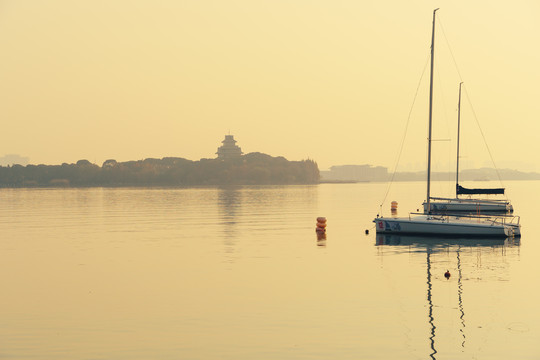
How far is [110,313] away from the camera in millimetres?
23766

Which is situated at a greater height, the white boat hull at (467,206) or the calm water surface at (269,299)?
the white boat hull at (467,206)

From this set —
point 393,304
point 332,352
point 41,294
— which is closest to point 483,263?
point 393,304

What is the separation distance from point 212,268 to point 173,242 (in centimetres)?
1370

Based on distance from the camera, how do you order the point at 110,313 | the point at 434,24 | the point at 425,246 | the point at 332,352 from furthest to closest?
1. the point at 434,24
2. the point at 425,246
3. the point at 110,313
4. the point at 332,352

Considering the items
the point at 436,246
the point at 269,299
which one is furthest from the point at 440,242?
the point at 269,299

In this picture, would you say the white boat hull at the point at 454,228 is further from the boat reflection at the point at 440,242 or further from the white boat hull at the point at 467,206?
the white boat hull at the point at 467,206

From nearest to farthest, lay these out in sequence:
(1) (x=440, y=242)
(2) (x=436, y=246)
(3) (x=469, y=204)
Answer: (2) (x=436, y=246) < (1) (x=440, y=242) < (3) (x=469, y=204)

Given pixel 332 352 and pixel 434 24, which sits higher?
pixel 434 24

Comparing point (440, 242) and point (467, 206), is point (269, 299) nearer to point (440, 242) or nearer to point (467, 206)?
point (440, 242)

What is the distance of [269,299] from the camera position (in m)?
26.2

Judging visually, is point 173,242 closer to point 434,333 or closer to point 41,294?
point 41,294

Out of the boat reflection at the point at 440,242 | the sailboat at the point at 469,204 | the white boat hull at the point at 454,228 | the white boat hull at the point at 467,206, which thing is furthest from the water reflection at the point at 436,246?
the sailboat at the point at 469,204

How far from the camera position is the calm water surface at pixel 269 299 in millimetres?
19453

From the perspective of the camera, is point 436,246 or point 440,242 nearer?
point 436,246
